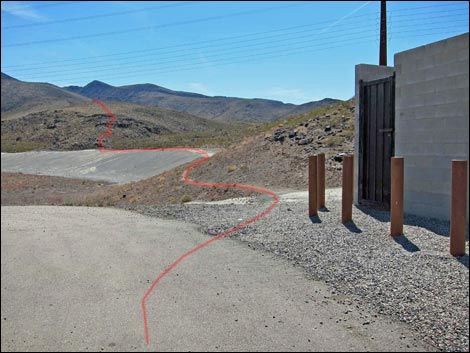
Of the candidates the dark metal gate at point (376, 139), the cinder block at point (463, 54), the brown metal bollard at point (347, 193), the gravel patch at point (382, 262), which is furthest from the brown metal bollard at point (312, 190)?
the cinder block at point (463, 54)

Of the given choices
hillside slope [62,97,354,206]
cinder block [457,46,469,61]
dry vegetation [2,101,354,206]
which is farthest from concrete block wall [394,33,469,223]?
hillside slope [62,97,354,206]

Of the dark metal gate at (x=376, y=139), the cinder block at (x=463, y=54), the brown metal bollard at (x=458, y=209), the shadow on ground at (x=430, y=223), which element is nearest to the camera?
the cinder block at (x=463, y=54)

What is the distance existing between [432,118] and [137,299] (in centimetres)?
280

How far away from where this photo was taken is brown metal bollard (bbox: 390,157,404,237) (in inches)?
198

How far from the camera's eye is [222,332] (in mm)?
3305

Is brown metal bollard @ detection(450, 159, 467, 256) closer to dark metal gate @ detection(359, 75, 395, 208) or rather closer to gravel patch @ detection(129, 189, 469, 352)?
gravel patch @ detection(129, 189, 469, 352)

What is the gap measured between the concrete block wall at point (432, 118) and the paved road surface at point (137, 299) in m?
1.43

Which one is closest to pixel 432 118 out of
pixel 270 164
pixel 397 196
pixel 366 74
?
pixel 397 196

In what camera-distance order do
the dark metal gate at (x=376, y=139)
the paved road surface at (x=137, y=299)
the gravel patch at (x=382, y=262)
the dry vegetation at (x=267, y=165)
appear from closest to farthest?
1. the paved road surface at (x=137, y=299)
2. the gravel patch at (x=382, y=262)
3. the dark metal gate at (x=376, y=139)
4. the dry vegetation at (x=267, y=165)

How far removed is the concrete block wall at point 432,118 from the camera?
8.22 feet

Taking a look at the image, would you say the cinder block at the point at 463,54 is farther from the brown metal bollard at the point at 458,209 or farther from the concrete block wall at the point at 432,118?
the brown metal bollard at the point at 458,209

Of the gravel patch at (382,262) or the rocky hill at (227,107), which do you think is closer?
the gravel patch at (382,262)

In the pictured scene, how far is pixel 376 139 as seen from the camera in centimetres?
881

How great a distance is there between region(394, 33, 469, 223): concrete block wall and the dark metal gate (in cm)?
259
